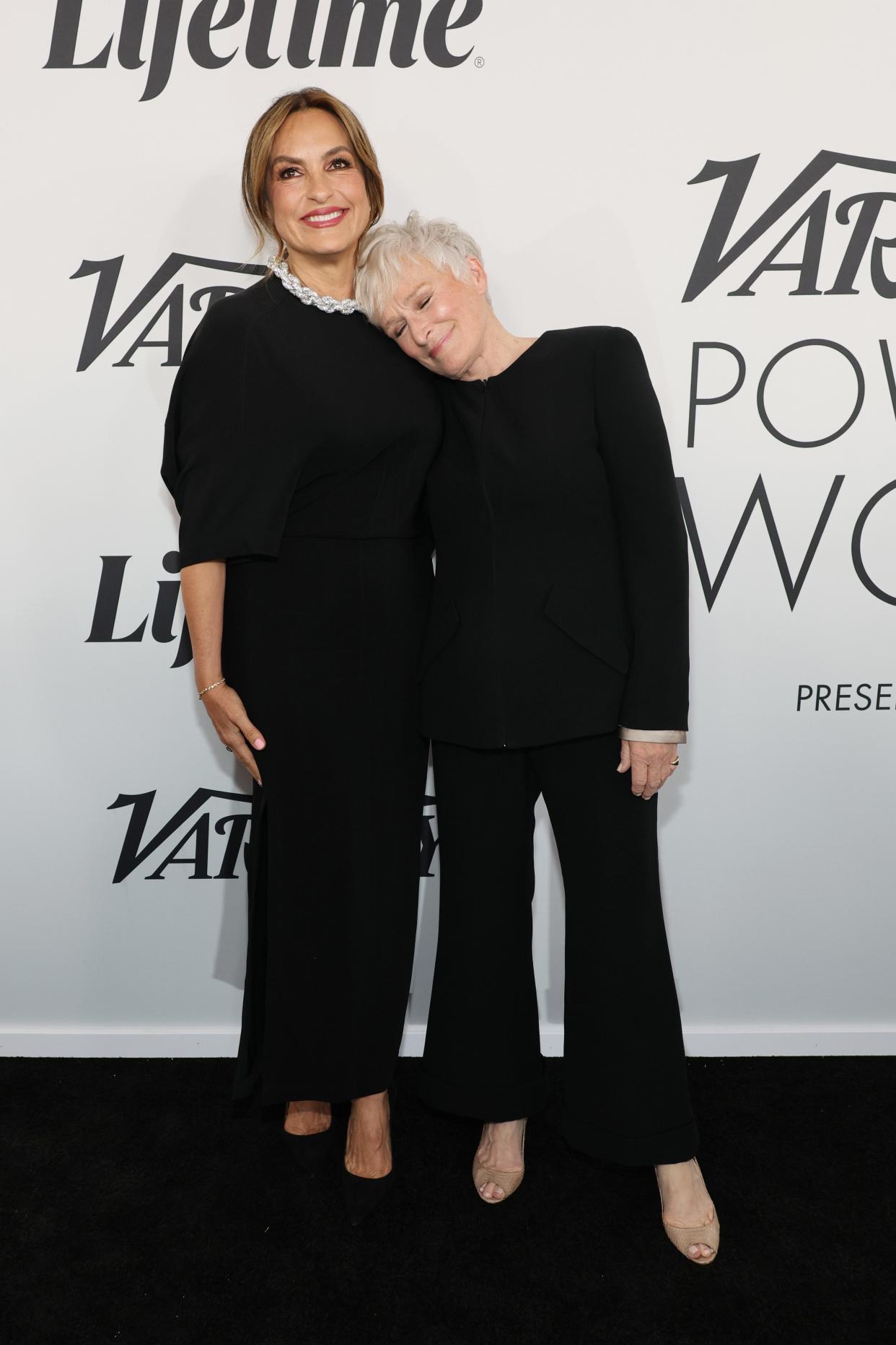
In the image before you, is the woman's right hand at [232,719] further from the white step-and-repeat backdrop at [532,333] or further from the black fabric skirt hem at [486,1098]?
the black fabric skirt hem at [486,1098]

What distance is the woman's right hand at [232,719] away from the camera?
5.70ft

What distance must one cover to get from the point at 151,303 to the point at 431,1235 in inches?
72.0

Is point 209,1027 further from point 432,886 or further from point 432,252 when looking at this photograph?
point 432,252

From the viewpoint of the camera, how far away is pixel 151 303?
82.4 inches

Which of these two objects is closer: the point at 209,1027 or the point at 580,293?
the point at 580,293

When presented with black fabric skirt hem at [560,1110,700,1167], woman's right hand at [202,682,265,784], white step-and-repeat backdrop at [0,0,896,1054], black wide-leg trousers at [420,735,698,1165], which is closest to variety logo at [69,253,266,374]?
white step-and-repeat backdrop at [0,0,896,1054]

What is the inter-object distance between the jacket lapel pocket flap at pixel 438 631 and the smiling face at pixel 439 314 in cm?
38

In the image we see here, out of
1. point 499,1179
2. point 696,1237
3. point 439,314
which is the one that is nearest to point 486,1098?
point 499,1179

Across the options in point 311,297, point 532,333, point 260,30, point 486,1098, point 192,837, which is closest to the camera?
point 311,297

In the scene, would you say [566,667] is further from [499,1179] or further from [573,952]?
[499,1179]

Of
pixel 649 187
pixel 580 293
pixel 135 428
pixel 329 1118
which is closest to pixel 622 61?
pixel 649 187

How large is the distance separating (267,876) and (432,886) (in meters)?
0.57

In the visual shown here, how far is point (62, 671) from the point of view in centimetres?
223

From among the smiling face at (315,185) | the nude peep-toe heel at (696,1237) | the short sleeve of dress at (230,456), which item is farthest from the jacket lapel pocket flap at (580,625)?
the nude peep-toe heel at (696,1237)
